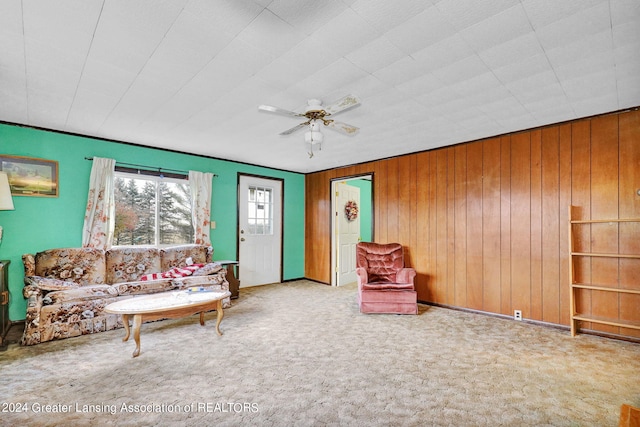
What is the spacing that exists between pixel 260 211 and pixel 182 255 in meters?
1.87

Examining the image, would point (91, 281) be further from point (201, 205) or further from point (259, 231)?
point (259, 231)

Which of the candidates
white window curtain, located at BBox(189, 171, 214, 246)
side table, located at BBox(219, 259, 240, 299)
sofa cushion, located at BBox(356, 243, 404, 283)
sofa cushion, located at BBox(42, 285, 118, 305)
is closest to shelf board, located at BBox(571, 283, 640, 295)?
sofa cushion, located at BBox(356, 243, 404, 283)

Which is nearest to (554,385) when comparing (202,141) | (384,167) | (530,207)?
(530,207)

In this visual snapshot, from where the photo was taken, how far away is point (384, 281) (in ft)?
14.7

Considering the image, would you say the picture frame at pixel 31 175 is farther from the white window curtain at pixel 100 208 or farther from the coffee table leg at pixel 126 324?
the coffee table leg at pixel 126 324

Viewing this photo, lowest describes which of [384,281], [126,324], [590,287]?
[126,324]

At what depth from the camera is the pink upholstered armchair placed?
3.96 m

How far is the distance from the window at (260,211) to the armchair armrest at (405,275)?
2.92 meters

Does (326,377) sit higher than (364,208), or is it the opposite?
(364,208)

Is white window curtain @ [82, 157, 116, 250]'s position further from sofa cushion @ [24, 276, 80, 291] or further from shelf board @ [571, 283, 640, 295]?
shelf board @ [571, 283, 640, 295]

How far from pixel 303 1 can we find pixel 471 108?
2.21m

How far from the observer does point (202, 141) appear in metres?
4.27

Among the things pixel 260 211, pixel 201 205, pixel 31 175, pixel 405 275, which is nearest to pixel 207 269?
pixel 201 205

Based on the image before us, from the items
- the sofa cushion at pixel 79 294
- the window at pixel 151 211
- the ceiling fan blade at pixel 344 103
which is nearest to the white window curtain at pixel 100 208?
the window at pixel 151 211
